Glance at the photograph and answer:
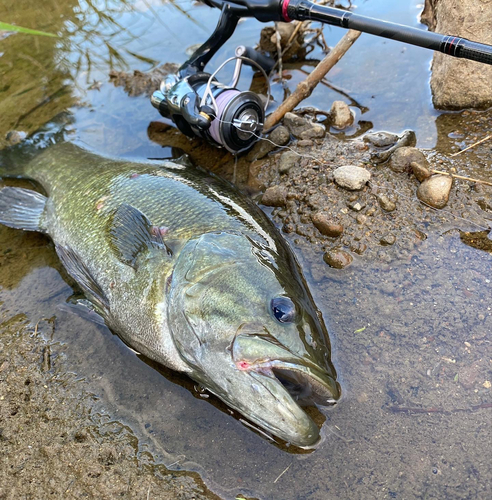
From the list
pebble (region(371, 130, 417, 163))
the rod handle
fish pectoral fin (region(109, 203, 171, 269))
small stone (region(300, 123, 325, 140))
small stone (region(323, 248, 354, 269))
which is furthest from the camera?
small stone (region(300, 123, 325, 140))

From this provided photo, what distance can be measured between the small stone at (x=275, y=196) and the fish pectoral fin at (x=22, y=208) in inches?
81.9

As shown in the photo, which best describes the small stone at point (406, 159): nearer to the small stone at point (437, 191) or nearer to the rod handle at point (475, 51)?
the small stone at point (437, 191)

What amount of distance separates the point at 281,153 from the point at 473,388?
8.33 feet

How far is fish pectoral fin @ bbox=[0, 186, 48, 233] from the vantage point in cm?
405

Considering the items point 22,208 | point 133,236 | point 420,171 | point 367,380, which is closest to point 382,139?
point 420,171

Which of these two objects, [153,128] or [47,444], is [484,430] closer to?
[47,444]

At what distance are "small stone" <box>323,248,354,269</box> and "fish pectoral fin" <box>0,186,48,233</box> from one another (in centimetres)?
262

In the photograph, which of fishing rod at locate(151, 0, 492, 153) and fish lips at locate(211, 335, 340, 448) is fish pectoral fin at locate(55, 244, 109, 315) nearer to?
fish lips at locate(211, 335, 340, 448)

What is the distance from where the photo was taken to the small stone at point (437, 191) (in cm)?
332

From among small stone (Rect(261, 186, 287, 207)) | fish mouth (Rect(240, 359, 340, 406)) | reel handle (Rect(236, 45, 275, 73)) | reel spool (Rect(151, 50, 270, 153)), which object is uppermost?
reel handle (Rect(236, 45, 275, 73))

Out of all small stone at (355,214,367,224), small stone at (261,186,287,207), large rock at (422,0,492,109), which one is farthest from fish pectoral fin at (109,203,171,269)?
large rock at (422,0,492,109)

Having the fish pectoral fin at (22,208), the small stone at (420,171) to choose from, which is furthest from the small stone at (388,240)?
the fish pectoral fin at (22,208)

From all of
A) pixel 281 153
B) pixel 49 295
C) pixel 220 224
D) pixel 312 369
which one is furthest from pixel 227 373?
pixel 281 153

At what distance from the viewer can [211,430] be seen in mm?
2650
